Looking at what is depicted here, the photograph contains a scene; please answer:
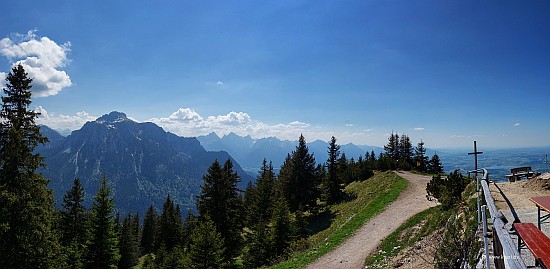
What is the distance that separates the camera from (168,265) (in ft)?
99.6

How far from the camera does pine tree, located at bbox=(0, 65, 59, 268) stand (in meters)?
15.5

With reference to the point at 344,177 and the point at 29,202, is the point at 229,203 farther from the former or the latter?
the point at 344,177

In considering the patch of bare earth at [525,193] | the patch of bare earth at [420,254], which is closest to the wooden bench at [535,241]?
the patch of bare earth at [420,254]

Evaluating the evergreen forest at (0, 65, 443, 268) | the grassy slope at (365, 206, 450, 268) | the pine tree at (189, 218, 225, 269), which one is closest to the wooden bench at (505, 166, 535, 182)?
the grassy slope at (365, 206, 450, 268)

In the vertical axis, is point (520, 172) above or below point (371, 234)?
above

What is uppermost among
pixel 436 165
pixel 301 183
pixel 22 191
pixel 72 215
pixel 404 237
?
pixel 22 191

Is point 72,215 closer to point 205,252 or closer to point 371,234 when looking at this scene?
point 205,252

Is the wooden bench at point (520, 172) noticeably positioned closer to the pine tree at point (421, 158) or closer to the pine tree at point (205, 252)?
the pine tree at point (205, 252)

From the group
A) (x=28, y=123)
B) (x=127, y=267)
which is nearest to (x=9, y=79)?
(x=28, y=123)

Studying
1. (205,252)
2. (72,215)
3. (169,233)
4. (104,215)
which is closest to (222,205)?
(205,252)

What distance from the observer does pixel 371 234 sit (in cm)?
2156

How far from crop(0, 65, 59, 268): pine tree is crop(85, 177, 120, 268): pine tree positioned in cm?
777

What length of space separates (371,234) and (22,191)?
21831mm

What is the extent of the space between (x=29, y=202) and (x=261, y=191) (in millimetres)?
27372
